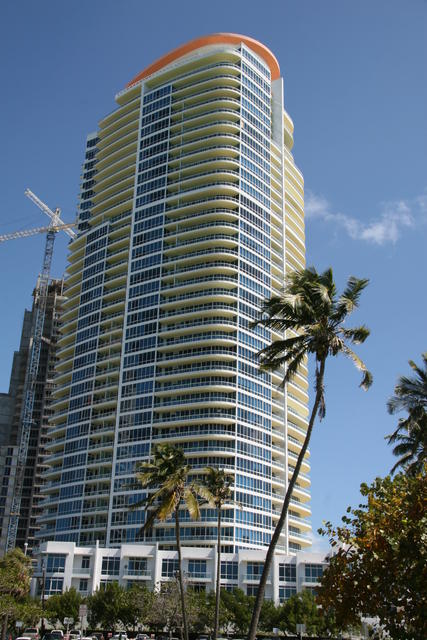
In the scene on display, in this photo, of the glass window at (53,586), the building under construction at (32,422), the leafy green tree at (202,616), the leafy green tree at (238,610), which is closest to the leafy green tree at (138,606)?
the leafy green tree at (202,616)

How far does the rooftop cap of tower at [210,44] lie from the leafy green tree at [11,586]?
315 feet

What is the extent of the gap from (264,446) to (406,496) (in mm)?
87267

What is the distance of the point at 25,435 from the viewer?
171m

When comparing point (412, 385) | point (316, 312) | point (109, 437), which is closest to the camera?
point (316, 312)

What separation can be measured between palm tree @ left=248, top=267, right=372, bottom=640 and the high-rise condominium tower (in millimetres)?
69173

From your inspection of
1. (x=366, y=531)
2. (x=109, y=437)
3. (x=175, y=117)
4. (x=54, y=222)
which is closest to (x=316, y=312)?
(x=366, y=531)

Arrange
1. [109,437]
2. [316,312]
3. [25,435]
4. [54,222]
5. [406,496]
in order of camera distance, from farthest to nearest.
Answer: [54,222] < [25,435] < [109,437] < [316,312] < [406,496]

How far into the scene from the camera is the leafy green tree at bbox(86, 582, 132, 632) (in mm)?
77938

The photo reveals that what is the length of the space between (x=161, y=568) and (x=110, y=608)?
15838mm

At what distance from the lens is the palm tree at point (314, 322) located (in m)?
32.1

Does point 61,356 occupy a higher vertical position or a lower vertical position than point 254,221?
lower

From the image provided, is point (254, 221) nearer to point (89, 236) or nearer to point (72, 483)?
point (89, 236)

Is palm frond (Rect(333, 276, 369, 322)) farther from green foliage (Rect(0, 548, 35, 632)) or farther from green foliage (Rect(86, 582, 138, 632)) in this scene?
green foliage (Rect(86, 582, 138, 632))

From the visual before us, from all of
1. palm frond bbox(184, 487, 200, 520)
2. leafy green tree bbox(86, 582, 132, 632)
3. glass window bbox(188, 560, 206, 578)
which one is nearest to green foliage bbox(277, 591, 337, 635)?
glass window bbox(188, 560, 206, 578)
